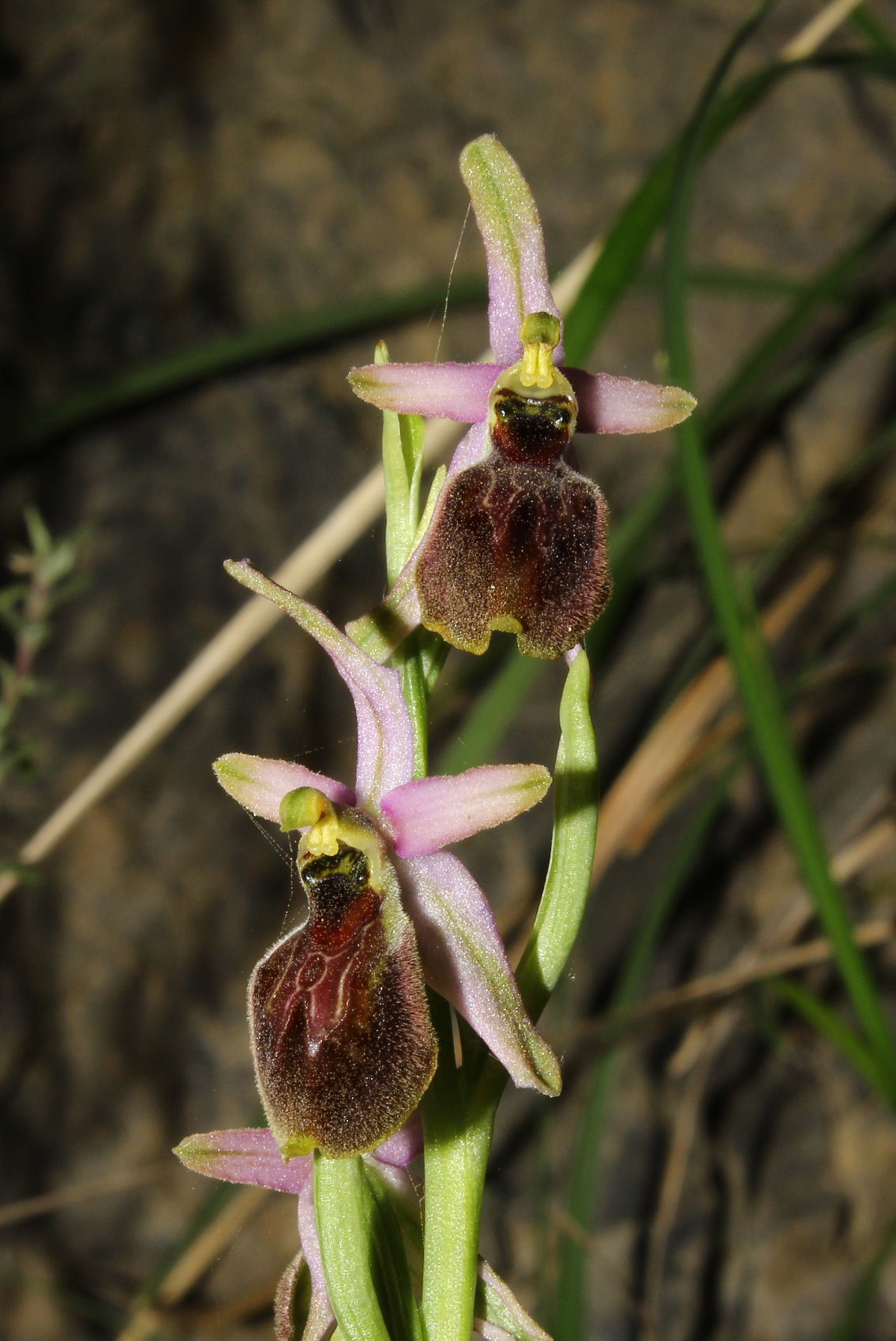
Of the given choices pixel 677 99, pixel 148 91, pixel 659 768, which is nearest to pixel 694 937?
pixel 659 768

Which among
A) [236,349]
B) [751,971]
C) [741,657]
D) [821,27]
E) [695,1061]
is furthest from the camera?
[695,1061]

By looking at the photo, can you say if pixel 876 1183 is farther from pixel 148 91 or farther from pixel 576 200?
pixel 148 91

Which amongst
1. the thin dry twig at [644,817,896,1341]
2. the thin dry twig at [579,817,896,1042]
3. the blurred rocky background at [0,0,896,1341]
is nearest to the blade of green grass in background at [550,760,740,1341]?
the thin dry twig at [579,817,896,1042]

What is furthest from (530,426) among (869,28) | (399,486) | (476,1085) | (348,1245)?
(869,28)

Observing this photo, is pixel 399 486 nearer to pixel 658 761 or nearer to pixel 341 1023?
pixel 341 1023

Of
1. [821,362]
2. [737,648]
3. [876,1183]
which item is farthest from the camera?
[876,1183]

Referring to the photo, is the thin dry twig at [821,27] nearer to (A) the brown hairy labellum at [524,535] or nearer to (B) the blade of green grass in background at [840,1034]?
(A) the brown hairy labellum at [524,535]
